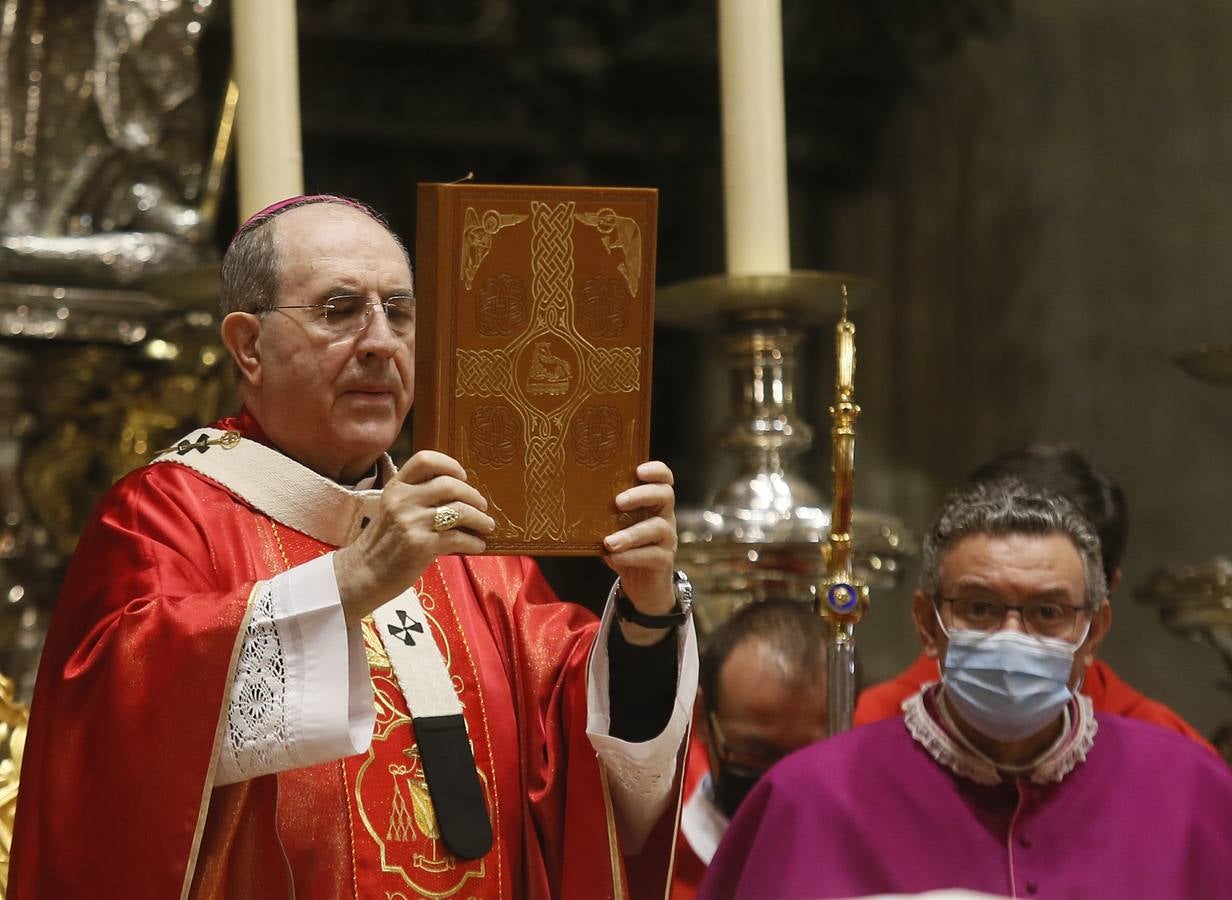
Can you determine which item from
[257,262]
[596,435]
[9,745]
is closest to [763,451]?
[596,435]

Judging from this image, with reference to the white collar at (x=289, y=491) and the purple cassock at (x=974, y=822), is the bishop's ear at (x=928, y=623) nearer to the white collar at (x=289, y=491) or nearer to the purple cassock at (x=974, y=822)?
the purple cassock at (x=974, y=822)

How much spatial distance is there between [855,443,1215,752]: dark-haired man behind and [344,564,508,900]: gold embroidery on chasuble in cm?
150

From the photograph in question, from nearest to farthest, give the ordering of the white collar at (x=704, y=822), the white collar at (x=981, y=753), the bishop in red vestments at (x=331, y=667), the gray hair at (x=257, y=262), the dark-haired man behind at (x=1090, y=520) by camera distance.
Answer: the bishop in red vestments at (x=331, y=667)
the gray hair at (x=257, y=262)
the white collar at (x=981, y=753)
the white collar at (x=704, y=822)
the dark-haired man behind at (x=1090, y=520)

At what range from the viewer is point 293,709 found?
3324mm

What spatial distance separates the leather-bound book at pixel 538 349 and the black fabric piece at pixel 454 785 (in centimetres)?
46

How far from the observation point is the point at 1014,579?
4.08 meters

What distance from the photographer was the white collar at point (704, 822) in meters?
4.75

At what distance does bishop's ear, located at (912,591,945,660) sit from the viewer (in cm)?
416

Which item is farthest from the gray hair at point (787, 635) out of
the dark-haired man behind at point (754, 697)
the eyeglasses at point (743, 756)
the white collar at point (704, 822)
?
the white collar at point (704, 822)

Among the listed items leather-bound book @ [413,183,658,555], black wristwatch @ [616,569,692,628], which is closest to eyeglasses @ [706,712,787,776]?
black wristwatch @ [616,569,692,628]

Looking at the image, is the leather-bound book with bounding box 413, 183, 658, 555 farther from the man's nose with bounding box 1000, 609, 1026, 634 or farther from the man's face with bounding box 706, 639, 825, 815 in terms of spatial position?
the man's face with bounding box 706, 639, 825, 815

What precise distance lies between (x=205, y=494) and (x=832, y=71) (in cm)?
355

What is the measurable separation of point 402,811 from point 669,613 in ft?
1.80

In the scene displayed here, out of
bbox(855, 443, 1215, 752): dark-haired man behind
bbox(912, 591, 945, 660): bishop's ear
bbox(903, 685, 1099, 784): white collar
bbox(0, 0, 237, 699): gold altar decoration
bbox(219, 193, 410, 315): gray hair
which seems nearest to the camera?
bbox(219, 193, 410, 315): gray hair
